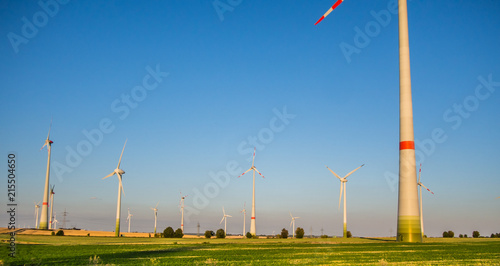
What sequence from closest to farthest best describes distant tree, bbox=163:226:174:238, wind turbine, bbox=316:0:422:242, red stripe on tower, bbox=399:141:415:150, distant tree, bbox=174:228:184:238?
1. wind turbine, bbox=316:0:422:242
2. red stripe on tower, bbox=399:141:415:150
3. distant tree, bbox=163:226:174:238
4. distant tree, bbox=174:228:184:238

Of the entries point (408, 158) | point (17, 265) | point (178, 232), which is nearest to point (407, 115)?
point (408, 158)

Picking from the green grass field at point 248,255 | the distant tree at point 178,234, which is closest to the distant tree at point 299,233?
the distant tree at point 178,234

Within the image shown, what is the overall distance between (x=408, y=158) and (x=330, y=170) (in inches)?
1908

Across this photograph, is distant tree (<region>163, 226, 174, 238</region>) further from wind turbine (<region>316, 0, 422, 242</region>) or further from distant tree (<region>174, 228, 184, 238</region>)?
wind turbine (<region>316, 0, 422, 242</region>)

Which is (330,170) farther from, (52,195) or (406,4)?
(52,195)

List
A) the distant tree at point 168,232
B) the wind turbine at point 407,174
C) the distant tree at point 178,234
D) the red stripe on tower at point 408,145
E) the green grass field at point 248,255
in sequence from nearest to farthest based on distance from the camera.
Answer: the green grass field at point 248,255 < the wind turbine at point 407,174 < the red stripe on tower at point 408,145 < the distant tree at point 168,232 < the distant tree at point 178,234

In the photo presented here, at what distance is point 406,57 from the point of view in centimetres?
6744

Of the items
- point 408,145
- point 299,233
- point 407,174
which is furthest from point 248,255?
point 299,233

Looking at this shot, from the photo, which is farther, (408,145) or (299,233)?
(299,233)

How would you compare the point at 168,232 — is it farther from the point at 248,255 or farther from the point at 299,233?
the point at 248,255

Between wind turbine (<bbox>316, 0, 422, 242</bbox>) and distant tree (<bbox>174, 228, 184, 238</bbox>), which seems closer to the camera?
wind turbine (<bbox>316, 0, 422, 242</bbox>)

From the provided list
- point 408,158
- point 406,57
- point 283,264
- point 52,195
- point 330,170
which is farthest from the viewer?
point 52,195

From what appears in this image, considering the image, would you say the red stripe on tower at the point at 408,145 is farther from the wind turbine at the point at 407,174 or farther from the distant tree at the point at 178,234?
the distant tree at the point at 178,234

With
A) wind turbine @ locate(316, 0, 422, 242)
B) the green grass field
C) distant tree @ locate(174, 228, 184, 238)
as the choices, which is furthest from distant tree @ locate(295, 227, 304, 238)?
the green grass field
